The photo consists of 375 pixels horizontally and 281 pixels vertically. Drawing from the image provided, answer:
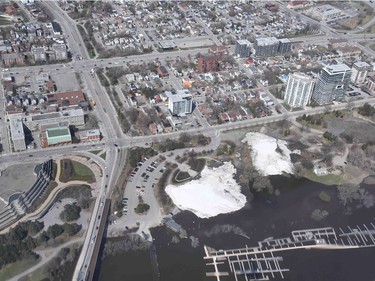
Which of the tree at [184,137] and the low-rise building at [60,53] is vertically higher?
the low-rise building at [60,53]

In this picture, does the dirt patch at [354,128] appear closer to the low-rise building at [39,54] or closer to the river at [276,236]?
the river at [276,236]

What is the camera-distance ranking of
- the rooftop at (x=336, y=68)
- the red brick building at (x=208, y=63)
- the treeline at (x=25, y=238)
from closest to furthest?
the treeline at (x=25, y=238), the rooftop at (x=336, y=68), the red brick building at (x=208, y=63)

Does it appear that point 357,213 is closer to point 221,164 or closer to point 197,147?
point 221,164

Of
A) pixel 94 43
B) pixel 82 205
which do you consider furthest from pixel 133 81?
pixel 82 205

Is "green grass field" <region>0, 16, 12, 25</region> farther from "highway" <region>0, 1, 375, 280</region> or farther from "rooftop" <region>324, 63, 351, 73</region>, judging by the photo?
"rooftop" <region>324, 63, 351, 73</region>

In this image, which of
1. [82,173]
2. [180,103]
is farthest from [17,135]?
[180,103]

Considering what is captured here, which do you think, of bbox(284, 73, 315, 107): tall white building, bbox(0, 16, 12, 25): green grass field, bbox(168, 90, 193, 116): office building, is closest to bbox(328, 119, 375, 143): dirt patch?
bbox(284, 73, 315, 107): tall white building

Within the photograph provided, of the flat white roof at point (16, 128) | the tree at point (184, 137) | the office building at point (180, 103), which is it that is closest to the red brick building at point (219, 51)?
the office building at point (180, 103)
